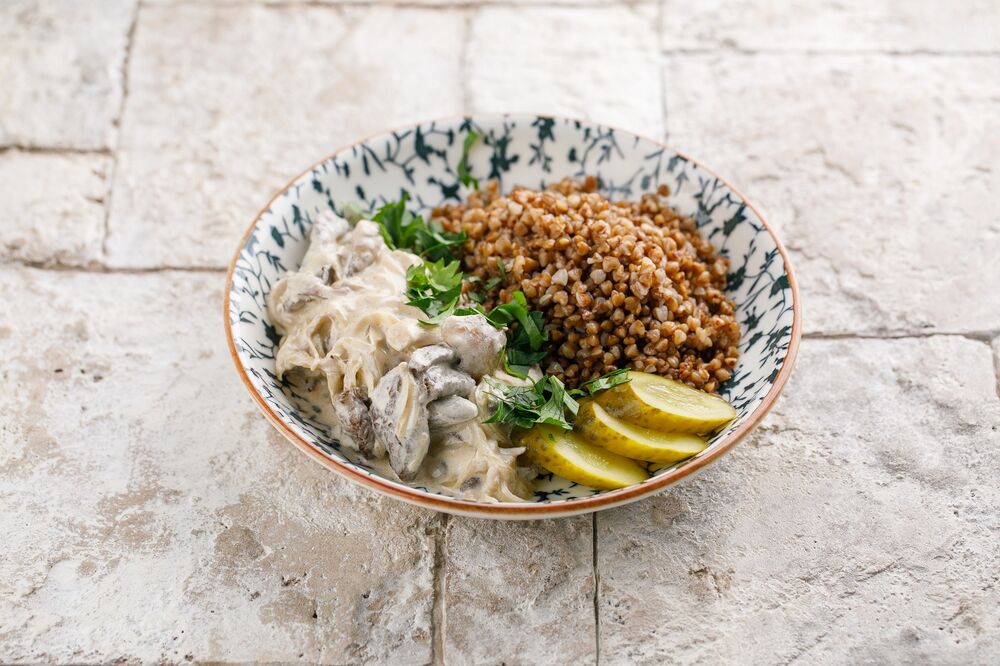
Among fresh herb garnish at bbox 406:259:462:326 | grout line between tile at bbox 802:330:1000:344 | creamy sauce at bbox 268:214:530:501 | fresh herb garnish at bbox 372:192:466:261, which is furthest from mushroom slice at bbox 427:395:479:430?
grout line between tile at bbox 802:330:1000:344

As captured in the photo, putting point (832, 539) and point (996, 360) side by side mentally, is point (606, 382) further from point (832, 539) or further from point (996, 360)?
point (996, 360)

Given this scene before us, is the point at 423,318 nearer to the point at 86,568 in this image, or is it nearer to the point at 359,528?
the point at 359,528

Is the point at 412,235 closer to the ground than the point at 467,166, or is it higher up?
closer to the ground

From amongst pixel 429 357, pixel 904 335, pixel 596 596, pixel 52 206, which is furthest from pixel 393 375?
pixel 52 206

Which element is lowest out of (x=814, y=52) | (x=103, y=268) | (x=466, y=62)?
(x=103, y=268)

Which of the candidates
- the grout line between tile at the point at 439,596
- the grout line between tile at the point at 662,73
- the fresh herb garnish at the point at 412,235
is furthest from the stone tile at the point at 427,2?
the grout line between tile at the point at 439,596

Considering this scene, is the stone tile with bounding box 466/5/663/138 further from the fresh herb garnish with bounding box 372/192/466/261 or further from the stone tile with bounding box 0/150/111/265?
the stone tile with bounding box 0/150/111/265
